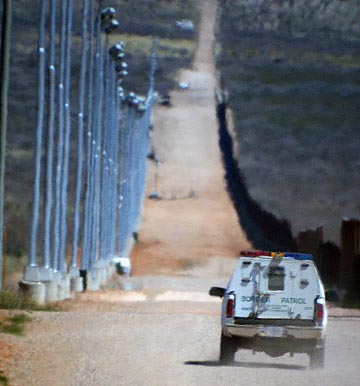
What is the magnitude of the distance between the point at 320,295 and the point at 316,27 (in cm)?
7274

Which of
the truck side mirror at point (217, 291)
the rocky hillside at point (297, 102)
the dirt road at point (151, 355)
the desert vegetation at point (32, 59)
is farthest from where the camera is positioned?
the desert vegetation at point (32, 59)

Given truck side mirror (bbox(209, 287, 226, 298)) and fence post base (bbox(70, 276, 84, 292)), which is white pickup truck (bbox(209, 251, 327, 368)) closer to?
truck side mirror (bbox(209, 287, 226, 298))

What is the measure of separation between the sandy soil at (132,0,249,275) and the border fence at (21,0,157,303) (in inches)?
238

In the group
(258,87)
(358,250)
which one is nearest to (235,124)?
(258,87)

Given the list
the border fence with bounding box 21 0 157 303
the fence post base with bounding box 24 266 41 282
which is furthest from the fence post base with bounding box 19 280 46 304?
the fence post base with bounding box 24 266 41 282

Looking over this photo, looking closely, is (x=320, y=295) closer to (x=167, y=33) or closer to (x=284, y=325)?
(x=284, y=325)

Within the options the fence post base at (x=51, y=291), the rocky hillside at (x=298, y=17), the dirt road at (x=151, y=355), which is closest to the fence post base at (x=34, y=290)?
the fence post base at (x=51, y=291)

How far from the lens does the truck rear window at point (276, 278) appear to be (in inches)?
1079

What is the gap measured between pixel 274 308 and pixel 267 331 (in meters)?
0.47

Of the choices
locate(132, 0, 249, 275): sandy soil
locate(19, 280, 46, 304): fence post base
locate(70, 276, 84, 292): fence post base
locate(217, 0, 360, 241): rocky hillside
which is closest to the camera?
locate(19, 280, 46, 304): fence post base

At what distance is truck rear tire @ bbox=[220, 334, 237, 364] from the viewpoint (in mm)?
27312

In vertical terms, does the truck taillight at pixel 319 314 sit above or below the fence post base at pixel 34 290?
above

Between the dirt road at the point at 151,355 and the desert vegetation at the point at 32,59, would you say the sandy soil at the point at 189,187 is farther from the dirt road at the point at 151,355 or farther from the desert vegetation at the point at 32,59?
the dirt road at the point at 151,355

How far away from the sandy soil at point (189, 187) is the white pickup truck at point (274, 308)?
8099cm
